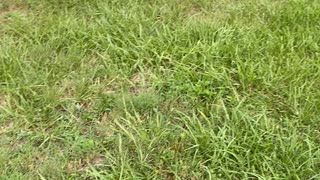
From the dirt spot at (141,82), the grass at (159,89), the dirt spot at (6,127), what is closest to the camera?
the grass at (159,89)

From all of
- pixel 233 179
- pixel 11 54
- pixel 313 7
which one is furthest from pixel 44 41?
pixel 313 7

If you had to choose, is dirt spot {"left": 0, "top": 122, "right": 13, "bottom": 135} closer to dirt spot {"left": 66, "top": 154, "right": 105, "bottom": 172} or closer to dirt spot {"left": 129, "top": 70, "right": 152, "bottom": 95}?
dirt spot {"left": 66, "top": 154, "right": 105, "bottom": 172}

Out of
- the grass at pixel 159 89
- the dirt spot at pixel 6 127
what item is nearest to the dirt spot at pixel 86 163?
the grass at pixel 159 89

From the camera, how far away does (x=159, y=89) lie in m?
2.69

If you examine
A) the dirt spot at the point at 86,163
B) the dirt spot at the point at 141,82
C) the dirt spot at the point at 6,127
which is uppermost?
the dirt spot at the point at 141,82

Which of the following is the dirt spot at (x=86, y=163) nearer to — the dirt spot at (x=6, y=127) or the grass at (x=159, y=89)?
the grass at (x=159, y=89)

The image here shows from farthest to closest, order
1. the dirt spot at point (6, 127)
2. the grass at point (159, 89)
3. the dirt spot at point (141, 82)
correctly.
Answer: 1. the dirt spot at point (141, 82)
2. the dirt spot at point (6, 127)
3. the grass at point (159, 89)

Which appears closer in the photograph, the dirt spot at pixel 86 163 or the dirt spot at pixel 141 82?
the dirt spot at pixel 86 163

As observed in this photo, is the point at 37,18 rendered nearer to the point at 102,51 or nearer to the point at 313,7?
the point at 102,51

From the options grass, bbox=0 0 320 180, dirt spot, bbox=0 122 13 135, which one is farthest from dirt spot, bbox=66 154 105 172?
dirt spot, bbox=0 122 13 135

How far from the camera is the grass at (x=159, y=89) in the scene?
226 centimetres

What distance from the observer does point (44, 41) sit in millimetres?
3049

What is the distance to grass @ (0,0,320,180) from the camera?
7.43ft

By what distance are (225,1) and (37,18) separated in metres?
1.53
